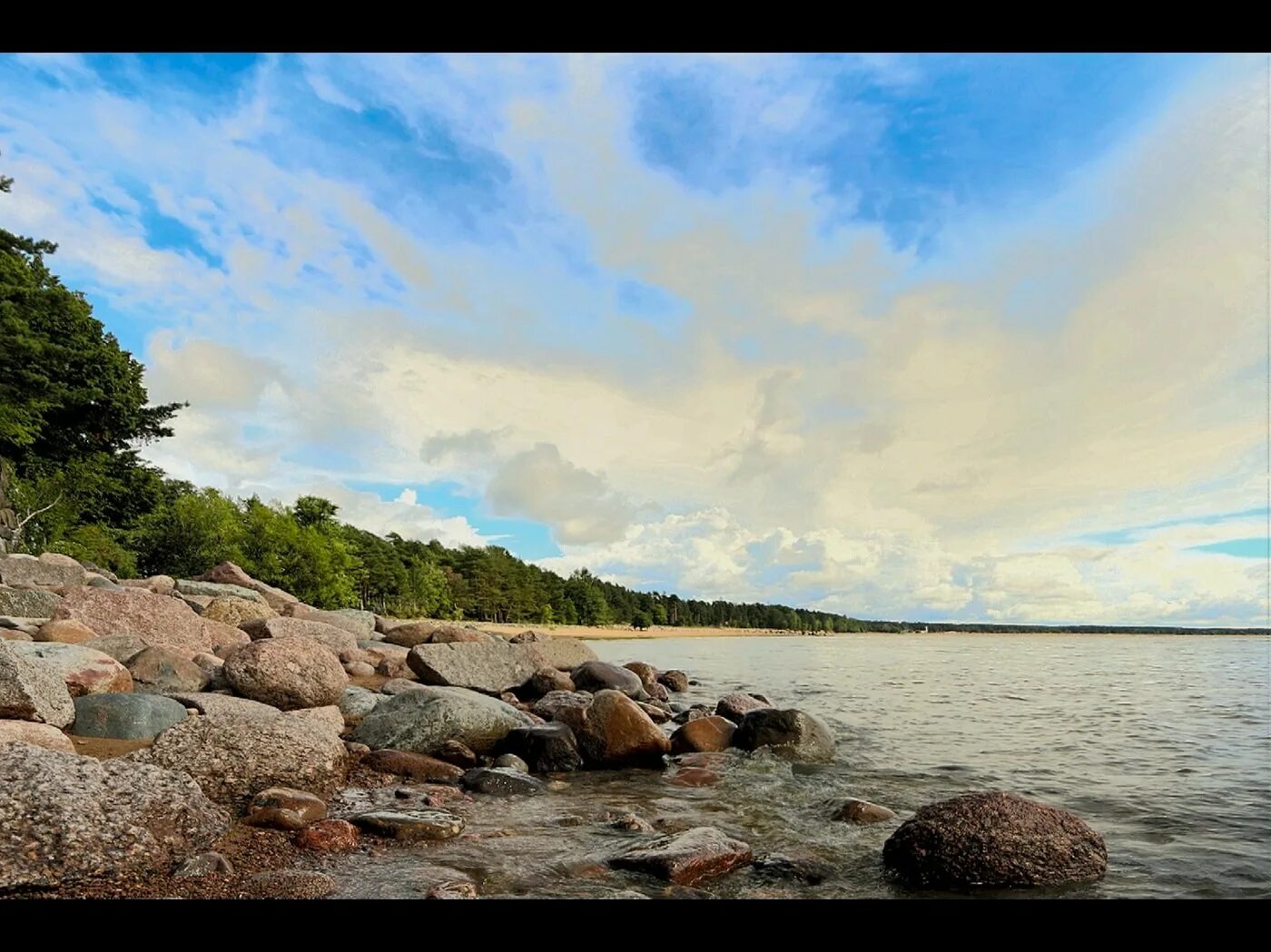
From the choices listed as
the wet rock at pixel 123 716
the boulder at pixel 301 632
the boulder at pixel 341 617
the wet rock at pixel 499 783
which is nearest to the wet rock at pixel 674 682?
the boulder at pixel 341 617

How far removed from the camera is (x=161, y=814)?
5895 mm

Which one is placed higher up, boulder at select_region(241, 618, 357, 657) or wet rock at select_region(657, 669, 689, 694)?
boulder at select_region(241, 618, 357, 657)

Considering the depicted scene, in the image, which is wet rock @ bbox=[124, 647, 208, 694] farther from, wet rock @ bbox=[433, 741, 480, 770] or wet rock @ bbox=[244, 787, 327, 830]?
wet rock @ bbox=[244, 787, 327, 830]

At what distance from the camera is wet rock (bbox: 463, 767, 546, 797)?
9.24m

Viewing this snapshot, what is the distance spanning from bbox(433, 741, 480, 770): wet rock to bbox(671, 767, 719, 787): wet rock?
8.97 ft

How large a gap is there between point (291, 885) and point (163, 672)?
7.18 metres

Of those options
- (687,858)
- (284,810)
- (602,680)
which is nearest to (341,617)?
(602,680)

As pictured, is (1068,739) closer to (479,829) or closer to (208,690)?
(479,829)

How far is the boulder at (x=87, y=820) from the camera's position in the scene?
16.9ft

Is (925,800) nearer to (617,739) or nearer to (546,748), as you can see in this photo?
(617,739)

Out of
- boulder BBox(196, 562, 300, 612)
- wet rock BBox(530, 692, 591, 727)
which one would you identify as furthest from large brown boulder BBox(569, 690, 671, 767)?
boulder BBox(196, 562, 300, 612)

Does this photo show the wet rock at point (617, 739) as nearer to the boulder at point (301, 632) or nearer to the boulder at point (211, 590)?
the boulder at point (301, 632)
